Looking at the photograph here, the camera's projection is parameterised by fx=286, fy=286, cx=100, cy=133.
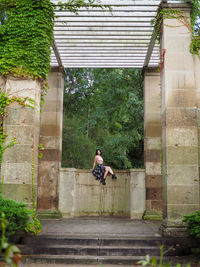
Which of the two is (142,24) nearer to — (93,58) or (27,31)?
(93,58)

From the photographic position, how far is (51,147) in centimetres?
1171

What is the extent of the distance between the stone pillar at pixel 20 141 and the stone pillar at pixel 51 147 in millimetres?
3816

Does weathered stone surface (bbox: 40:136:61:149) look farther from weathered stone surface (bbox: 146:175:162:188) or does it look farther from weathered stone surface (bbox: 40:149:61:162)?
weathered stone surface (bbox: 146:175:162:188)

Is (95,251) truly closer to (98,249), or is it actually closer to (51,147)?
(98,249)

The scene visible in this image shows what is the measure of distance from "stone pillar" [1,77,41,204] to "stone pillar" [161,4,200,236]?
3.48 meters

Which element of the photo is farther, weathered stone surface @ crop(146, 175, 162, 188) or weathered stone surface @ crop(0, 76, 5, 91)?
weathered stone surface @ crop(146, 175, 162, 188)

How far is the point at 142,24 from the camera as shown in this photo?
1005cm

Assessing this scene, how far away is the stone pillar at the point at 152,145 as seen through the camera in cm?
1138

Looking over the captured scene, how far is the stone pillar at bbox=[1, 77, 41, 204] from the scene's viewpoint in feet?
24.0

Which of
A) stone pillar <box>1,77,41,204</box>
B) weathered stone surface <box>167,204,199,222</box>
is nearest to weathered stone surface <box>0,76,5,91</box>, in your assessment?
stone pillar <box>1,77,41,204</box>

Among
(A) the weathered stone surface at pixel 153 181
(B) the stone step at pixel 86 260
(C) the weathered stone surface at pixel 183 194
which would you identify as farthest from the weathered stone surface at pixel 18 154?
(A) the weathered stone surface at pixel 153 181

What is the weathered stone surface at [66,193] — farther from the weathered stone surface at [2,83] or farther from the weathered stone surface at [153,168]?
the weathered stone surface at [2,83]

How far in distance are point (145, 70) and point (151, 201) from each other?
5.61 metres

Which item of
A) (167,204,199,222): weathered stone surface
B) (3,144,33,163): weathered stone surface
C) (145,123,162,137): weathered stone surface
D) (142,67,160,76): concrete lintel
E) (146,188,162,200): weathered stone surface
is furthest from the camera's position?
(142,67,160,76): concrete lintel
